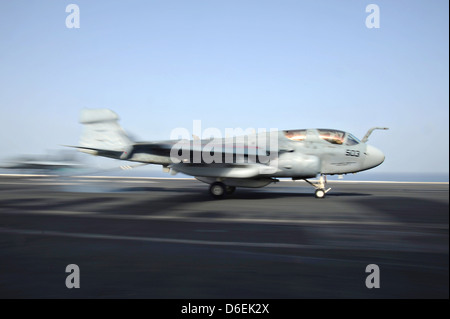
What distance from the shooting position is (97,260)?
4.92 metres

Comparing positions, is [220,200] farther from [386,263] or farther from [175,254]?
[386,263]

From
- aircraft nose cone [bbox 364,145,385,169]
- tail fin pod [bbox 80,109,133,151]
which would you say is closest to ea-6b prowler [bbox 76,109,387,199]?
aircraft nose cone [bbox 364,145,385,169]

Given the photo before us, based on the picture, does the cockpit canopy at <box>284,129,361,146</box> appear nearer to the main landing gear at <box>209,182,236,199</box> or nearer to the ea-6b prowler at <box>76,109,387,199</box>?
the ea-6b prowler at <box>76,109,387,199</box>

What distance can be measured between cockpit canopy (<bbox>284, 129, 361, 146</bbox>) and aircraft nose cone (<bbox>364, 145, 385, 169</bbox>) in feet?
1.99

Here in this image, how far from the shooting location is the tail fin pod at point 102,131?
15.9m

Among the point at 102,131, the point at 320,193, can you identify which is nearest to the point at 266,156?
the point at 320,193

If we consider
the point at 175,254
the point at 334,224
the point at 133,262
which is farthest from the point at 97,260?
the point at 334,224

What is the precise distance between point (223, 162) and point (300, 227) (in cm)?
650

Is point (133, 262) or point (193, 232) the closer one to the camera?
point (133, 262)

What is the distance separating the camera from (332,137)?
13.9 meters

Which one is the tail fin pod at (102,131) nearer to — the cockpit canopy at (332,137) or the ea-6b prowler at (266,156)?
the ea-6b prowler at (266,156)

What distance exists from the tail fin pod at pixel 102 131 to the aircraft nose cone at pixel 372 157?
34.8 ft

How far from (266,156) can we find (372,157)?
438cm

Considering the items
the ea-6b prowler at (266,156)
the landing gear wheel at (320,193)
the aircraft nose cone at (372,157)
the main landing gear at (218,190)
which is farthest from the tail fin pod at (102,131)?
the aircraft nose cone at (372,157)
